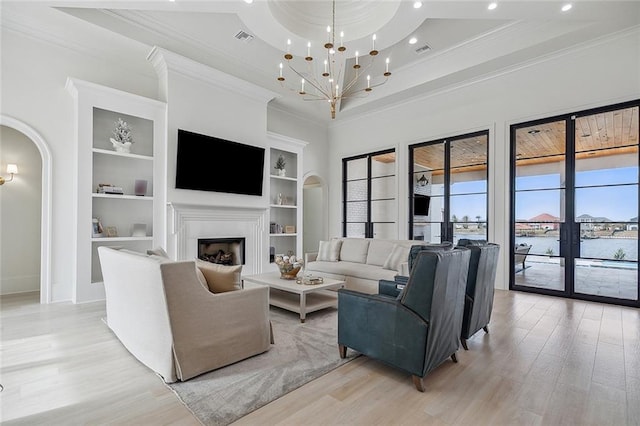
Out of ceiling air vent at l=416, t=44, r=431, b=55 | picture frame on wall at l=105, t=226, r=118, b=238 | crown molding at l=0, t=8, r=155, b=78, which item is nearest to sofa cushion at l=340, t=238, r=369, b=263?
ceiling air vent at l=416, t=44, r=431, b=55

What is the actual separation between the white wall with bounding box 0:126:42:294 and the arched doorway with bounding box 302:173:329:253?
218 inches

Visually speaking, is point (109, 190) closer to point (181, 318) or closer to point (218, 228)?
point (218, 228)

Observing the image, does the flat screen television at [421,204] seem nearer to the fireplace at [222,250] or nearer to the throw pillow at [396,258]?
the throw pillow at [396,258]

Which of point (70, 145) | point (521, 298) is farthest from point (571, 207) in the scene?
point (70, 145)

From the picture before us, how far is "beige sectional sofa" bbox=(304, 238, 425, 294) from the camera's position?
4.72 m

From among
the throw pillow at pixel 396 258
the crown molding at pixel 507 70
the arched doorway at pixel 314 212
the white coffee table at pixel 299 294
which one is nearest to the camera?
the white coffee table at pixel 299 294

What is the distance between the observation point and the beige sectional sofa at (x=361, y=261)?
4.72 meters

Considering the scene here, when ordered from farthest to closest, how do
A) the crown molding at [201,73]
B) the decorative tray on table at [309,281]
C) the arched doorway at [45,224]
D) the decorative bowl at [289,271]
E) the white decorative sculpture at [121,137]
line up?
the crown molding at [201,73], the white decorative sculpture at [121,137], the arched doorway at [45,224], the decorative bowl at [289,271], the decorative tray on table at [309,281]

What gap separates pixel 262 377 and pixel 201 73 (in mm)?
5073

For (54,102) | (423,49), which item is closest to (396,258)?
(423,49)

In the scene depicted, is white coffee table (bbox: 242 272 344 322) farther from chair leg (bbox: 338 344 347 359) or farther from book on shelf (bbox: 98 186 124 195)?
book on shelf (bbox: 98 186 124 195)

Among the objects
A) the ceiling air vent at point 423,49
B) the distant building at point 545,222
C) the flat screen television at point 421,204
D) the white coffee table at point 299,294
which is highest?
the ceiling air vent at point 423,49

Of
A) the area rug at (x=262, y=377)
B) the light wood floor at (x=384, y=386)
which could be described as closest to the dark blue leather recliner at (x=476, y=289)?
the light wood floor at (x=384, y=386)

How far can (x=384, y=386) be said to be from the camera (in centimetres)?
223
